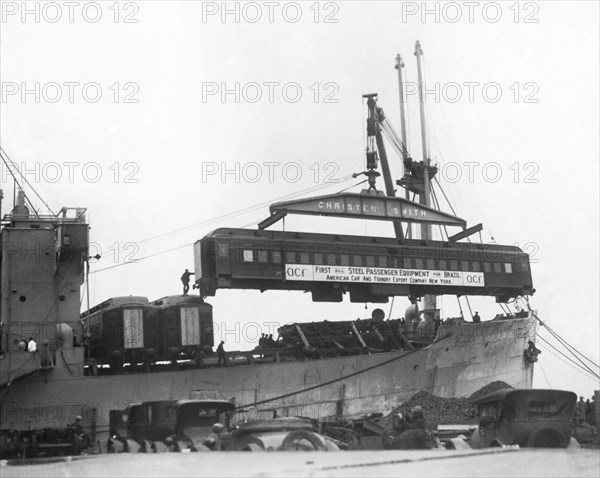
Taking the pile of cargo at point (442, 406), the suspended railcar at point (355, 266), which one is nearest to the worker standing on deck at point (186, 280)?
the suspended railcar at point (355, 266)

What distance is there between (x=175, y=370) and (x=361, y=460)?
71.2 feet

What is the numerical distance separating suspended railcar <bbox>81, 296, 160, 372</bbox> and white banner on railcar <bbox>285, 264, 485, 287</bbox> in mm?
6561

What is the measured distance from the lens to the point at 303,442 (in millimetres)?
16672

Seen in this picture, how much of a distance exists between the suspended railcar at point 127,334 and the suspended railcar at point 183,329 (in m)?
0.40

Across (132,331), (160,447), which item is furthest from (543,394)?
(132,331)

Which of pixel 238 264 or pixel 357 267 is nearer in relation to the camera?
pixel 238 264

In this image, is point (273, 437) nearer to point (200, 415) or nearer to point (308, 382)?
point (200, 415)

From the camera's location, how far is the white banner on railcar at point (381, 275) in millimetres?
38062

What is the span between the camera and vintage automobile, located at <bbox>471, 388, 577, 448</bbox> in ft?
59.1

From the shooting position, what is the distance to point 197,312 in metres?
35.6

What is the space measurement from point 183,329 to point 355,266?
348 inches

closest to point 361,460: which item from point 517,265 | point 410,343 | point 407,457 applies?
point 407,457

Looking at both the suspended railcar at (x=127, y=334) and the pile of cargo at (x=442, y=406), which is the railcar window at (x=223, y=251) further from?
the pile of cargo at (x=442, y=406)

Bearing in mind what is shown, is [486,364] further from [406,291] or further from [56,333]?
[56,333]
